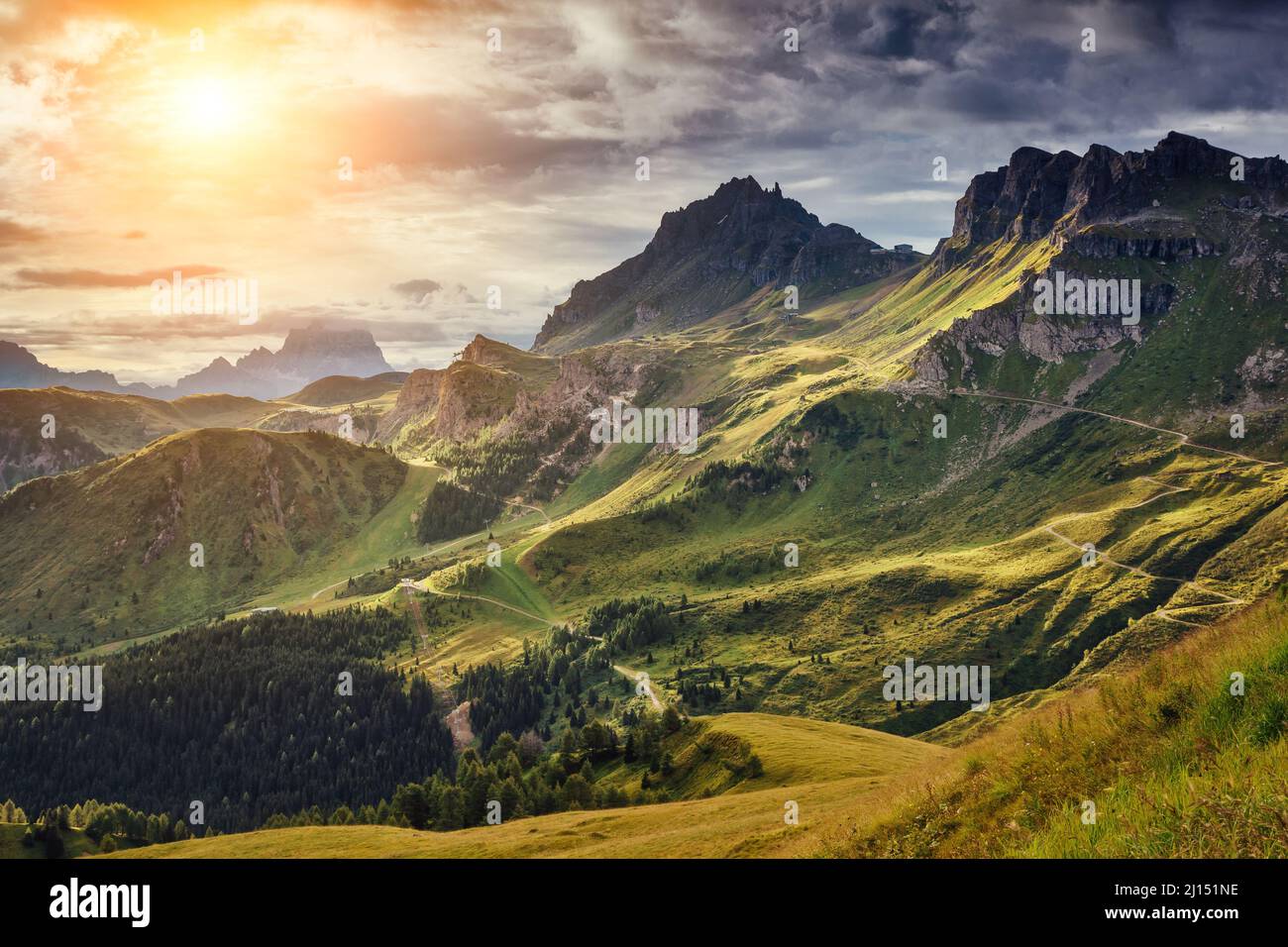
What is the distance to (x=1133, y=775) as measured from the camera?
15477mm

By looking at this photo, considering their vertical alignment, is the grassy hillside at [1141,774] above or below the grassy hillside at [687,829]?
above

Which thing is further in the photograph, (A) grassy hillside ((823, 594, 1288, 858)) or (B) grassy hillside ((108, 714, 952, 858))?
(B) grassy hillside ((108, 714, 952, 858))

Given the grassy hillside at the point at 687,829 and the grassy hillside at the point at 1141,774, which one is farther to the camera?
the grassy hillside at the point at 687,829

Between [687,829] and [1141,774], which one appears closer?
[1141,774]

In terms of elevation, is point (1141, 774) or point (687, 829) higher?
Result: point (1141, 774)

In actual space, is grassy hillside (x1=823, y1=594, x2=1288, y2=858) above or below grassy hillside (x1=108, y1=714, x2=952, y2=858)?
above
